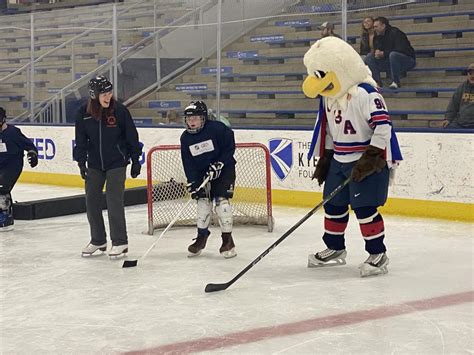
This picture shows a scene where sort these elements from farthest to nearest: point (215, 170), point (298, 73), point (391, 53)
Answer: point (298, 73), point (391, 53), point (215, 170)

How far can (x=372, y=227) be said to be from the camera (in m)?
4.86

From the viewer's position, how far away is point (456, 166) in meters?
6.91

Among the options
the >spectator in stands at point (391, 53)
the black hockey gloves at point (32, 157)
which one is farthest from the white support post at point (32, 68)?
the >spectator in stands at point (391, 53)

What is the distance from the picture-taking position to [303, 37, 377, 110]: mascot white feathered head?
482cm

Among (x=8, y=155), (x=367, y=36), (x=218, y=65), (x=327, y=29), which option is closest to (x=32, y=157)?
(x=8, y=155)

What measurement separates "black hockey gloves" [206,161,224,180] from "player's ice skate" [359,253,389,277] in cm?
103

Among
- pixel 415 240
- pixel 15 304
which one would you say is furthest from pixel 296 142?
pixel 15 304

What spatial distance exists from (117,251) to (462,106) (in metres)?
3.22

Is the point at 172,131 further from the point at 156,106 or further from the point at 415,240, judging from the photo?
the point at 415,240

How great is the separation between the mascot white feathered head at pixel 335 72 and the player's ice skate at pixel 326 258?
0.87m

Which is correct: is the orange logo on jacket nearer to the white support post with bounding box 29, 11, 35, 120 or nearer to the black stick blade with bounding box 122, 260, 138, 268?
the black stick blade with bounding box 122, 260, 138, 268

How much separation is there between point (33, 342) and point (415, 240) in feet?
10.5

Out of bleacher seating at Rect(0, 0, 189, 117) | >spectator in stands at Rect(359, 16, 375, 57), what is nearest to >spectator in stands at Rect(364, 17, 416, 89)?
>spectator in stands at Rect(359, 16, 375, 57)

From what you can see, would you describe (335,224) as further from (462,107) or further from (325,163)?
(462,107)
